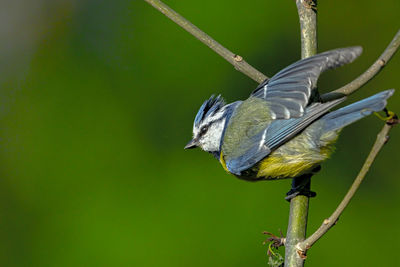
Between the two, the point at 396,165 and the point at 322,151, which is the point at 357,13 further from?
the point at 322,151

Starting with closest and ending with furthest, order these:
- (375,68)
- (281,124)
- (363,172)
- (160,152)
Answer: (363,172) → (375,68) → (281,124) → (160,152)

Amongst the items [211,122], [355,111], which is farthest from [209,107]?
[355,111]

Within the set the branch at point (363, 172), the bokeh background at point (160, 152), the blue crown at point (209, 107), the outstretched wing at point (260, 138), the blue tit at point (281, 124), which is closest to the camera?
the branch at point (363, 172)

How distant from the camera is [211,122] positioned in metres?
2.46

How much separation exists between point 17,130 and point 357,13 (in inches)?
89.0

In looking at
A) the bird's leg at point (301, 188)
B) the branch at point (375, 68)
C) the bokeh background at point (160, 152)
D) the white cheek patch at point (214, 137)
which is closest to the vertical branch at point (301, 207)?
the bird's leg at point (301, 188)

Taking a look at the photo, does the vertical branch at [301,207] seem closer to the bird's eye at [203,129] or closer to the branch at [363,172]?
the branch at [363,172]

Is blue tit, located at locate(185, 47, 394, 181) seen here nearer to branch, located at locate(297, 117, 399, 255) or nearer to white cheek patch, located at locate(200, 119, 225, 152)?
white cheek patch, located at locate(200, 119, 225, 152)

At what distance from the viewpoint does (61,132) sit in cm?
336

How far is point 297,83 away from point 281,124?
216mm

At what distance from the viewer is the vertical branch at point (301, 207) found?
6.03ft

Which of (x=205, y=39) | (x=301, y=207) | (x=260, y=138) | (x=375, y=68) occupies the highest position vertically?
(x=205, y=39)

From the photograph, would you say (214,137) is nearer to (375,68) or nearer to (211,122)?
(211,122)

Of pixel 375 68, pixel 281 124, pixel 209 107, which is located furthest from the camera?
pixel 209 107
